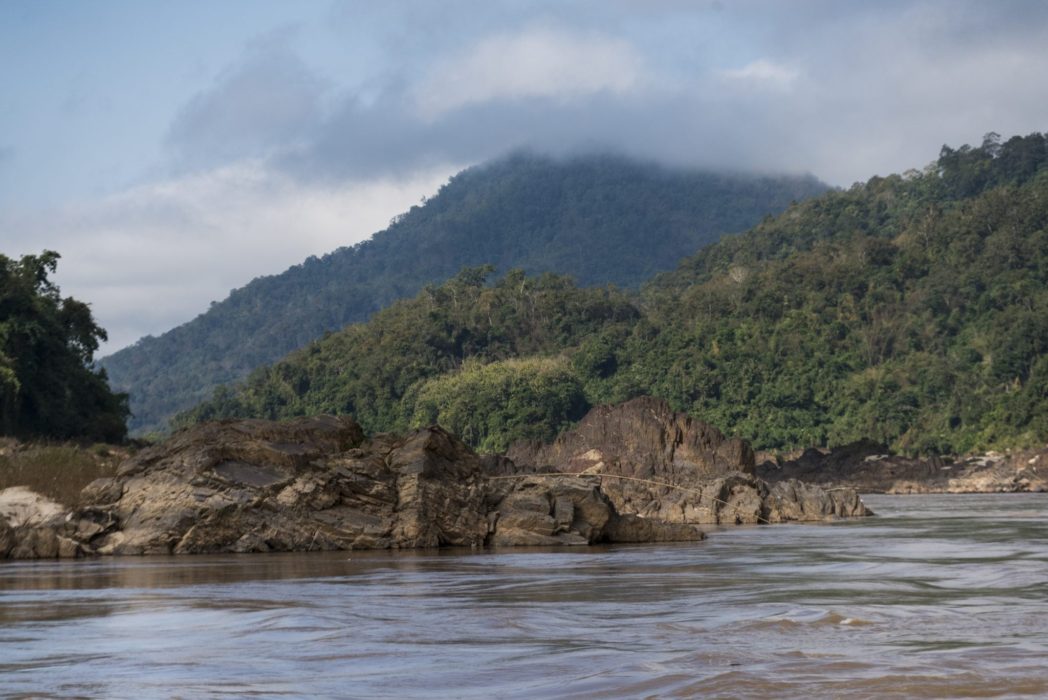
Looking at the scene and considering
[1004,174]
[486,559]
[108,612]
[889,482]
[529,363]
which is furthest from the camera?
[1004,174]

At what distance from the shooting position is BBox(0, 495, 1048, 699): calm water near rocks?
7.34m

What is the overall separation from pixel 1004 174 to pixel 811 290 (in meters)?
35.8

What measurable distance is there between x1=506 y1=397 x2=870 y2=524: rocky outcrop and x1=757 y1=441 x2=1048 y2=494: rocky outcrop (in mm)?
23241

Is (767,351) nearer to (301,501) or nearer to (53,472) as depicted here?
(53,472)

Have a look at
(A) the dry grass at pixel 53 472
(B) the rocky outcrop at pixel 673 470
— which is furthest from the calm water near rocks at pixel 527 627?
(B) the rocky outcrop at pixel 673 470

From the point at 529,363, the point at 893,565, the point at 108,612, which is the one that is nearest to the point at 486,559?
the point at 893,565

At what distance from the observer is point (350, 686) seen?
7391 mm

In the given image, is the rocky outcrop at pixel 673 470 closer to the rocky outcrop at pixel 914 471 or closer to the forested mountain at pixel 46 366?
the forested mountain at pixel 46 366

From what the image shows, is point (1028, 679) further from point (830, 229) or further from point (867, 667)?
point (830, 229)

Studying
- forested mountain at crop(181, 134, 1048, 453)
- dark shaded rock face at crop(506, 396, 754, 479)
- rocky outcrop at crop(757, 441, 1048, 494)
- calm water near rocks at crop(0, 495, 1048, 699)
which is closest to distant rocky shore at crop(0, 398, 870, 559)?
calm water near rocks at crop(0, 495, 1048, 699)

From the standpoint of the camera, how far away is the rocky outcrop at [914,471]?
77.6m

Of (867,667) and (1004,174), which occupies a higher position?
(1004,174)

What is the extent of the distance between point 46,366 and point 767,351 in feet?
240

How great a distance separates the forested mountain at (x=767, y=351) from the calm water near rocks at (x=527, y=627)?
7945cm
